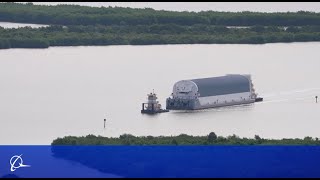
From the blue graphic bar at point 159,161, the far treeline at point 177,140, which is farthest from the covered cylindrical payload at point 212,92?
the blue graphic bar at point 159,161

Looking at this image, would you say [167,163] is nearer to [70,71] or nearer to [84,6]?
[70,71]

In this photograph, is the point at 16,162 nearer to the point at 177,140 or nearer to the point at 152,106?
the point at 177,140

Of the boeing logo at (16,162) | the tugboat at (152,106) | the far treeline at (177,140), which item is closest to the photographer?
the boeing logo at (16,162)

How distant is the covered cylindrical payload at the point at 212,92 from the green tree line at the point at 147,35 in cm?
529

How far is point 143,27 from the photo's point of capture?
33594 mm

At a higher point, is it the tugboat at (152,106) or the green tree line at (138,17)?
the green tree line at (138,17)

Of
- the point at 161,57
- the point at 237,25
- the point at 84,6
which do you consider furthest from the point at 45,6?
the point at 161,57

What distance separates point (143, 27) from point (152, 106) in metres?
9.93

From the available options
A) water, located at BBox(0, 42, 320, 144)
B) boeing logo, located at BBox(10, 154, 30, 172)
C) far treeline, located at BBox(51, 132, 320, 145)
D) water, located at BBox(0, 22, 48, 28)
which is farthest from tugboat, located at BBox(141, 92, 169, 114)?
water, located at BBox(0, 22, 48, 28)

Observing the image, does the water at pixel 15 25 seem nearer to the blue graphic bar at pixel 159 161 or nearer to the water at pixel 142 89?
the water at pixel 142 89

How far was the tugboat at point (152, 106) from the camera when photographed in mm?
23641

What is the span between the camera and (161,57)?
2930cm

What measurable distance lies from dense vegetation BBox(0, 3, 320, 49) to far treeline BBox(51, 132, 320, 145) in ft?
31.5

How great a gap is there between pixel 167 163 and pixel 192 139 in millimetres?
1789
